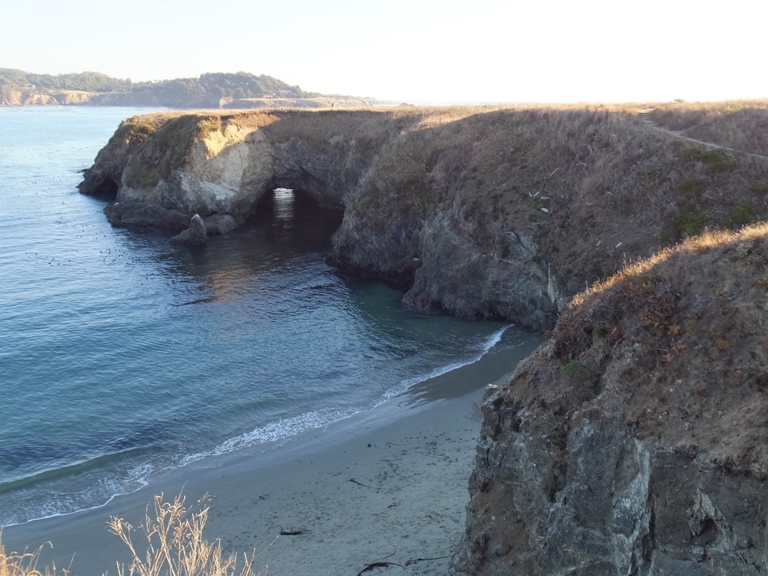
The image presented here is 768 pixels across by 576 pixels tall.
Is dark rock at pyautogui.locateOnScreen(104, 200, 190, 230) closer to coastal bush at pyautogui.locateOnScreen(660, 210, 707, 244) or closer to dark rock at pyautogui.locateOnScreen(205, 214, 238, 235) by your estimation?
dark rock at pyautogui.locateOnScreen(205, 214, 238, 235)

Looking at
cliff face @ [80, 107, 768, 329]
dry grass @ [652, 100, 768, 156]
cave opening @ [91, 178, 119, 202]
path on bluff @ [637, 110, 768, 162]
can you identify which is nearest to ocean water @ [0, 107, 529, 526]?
cliff face @ [80, 107, 768, 329]

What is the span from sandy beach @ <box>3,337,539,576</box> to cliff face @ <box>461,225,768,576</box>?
3.64m

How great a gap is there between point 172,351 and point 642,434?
2530cm

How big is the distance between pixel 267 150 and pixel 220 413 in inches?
1636

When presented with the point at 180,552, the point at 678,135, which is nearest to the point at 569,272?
the point at 678,135

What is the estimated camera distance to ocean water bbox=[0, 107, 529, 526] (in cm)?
2252

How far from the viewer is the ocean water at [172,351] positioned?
22.5 m

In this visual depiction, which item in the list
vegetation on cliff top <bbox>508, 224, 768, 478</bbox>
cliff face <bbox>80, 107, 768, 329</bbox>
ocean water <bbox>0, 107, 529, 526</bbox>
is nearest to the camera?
vegetation on cliff top <bbox>508, 224, 768, 478</bbox>

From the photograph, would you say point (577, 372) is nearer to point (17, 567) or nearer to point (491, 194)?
point (17, 567)

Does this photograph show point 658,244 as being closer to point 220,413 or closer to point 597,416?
point 597,416

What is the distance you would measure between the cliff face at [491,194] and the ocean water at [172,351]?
2.83 meters

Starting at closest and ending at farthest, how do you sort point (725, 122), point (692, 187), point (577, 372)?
point (577, 372) → point (692, 187) → point (725, 122)

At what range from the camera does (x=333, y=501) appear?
19.3 metres

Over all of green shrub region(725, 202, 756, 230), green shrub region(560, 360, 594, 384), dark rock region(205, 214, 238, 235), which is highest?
green shrub region(725, 202, 756, 230)
